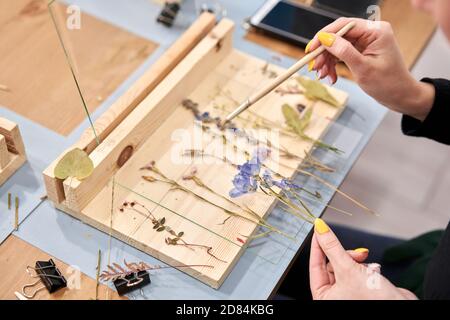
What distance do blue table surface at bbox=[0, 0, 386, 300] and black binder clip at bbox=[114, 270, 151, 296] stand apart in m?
0.02

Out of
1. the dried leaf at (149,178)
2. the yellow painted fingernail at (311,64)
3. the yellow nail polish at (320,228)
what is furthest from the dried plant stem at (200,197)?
the yellow painted fingernail at (311,64)

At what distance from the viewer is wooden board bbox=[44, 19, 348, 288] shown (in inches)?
46.8

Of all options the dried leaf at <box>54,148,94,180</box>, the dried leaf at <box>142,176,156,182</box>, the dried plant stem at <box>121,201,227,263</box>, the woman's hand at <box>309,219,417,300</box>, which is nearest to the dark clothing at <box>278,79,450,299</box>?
the woman's hand at <box>309,219,417,300</box>

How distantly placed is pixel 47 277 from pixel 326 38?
667mm

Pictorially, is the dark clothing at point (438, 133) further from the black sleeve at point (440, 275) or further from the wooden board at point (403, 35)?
the wooden board at point (403, 35)

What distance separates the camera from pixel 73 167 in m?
1.19

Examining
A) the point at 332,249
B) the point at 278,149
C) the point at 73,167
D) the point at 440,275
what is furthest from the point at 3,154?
the point at 440,275

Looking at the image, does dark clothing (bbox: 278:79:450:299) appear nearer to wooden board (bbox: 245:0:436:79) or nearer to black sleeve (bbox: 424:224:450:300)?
black sleeve (bbox: 424:224:450:300)
